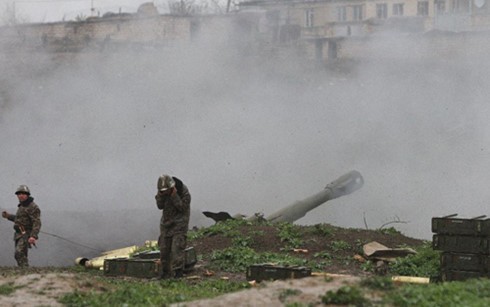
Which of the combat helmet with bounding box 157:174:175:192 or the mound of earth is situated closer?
the combat helmet with bounding box 157:174:175:192

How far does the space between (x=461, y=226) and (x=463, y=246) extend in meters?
0.28

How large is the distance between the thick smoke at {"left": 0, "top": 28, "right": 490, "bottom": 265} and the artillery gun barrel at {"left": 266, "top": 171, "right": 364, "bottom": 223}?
207 centimetres

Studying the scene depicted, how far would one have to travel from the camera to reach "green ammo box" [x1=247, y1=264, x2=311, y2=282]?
1489 cm

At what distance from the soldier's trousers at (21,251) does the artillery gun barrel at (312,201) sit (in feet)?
22.5

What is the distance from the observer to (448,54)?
34656mm

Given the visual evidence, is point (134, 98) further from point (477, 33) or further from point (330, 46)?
Answer: point (477, 33)

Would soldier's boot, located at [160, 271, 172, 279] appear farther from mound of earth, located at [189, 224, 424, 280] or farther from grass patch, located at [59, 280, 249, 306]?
grass patch, located at [59, 280, 249, 306]

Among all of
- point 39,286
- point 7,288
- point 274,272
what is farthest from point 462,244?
point 7,288

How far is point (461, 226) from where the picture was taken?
15.9 metres

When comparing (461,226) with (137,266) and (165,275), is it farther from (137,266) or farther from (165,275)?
(137,266)

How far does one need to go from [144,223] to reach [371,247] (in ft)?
28.0

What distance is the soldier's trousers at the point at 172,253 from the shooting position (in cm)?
1692

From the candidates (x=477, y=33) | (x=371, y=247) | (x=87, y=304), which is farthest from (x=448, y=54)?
(x=87, y=304)

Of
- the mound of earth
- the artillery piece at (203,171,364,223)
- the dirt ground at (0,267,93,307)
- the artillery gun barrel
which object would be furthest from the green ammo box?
the artillery gun barrel
